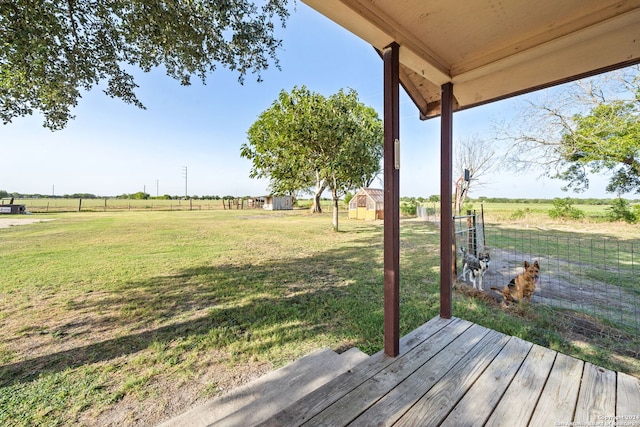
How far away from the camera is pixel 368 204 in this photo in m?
15.3

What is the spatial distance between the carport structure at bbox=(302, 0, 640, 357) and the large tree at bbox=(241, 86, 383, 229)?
21.7ft

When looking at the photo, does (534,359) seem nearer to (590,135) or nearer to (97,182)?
(590,135)

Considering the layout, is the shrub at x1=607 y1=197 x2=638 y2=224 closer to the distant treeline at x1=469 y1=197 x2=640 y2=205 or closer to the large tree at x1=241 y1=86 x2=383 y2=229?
the distant treeline at x1=469 y1=197 x2=640 y2=205

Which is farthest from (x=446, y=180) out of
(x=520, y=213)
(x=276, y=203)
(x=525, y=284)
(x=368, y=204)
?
(x=276, y=203)

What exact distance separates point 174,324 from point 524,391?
2.91 metres

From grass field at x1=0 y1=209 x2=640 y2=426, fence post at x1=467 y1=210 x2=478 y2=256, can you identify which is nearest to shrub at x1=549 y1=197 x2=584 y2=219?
grass field at x1=0 y1=209 x2=640 y2=426

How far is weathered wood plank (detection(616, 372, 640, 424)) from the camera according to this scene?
1.12 meters

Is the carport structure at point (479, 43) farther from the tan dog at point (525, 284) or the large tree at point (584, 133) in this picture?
the large tree at point (584, 133)

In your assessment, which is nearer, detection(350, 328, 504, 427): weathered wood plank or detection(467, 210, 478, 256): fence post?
detection(350, 328, 504, 427): weathered wood plank

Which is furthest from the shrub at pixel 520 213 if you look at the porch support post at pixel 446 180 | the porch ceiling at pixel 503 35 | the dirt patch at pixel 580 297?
the porch support post at pixel 446 180

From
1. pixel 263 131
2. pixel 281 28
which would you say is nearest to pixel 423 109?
pixel 281 28

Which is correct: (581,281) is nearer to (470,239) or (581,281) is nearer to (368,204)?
(470,239)

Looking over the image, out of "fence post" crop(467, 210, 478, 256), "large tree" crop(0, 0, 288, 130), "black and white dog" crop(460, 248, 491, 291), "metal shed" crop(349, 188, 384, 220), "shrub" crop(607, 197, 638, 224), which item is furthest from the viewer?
"metal shed" crop(349, 188, 384, 220)

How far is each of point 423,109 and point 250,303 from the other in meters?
3.00
